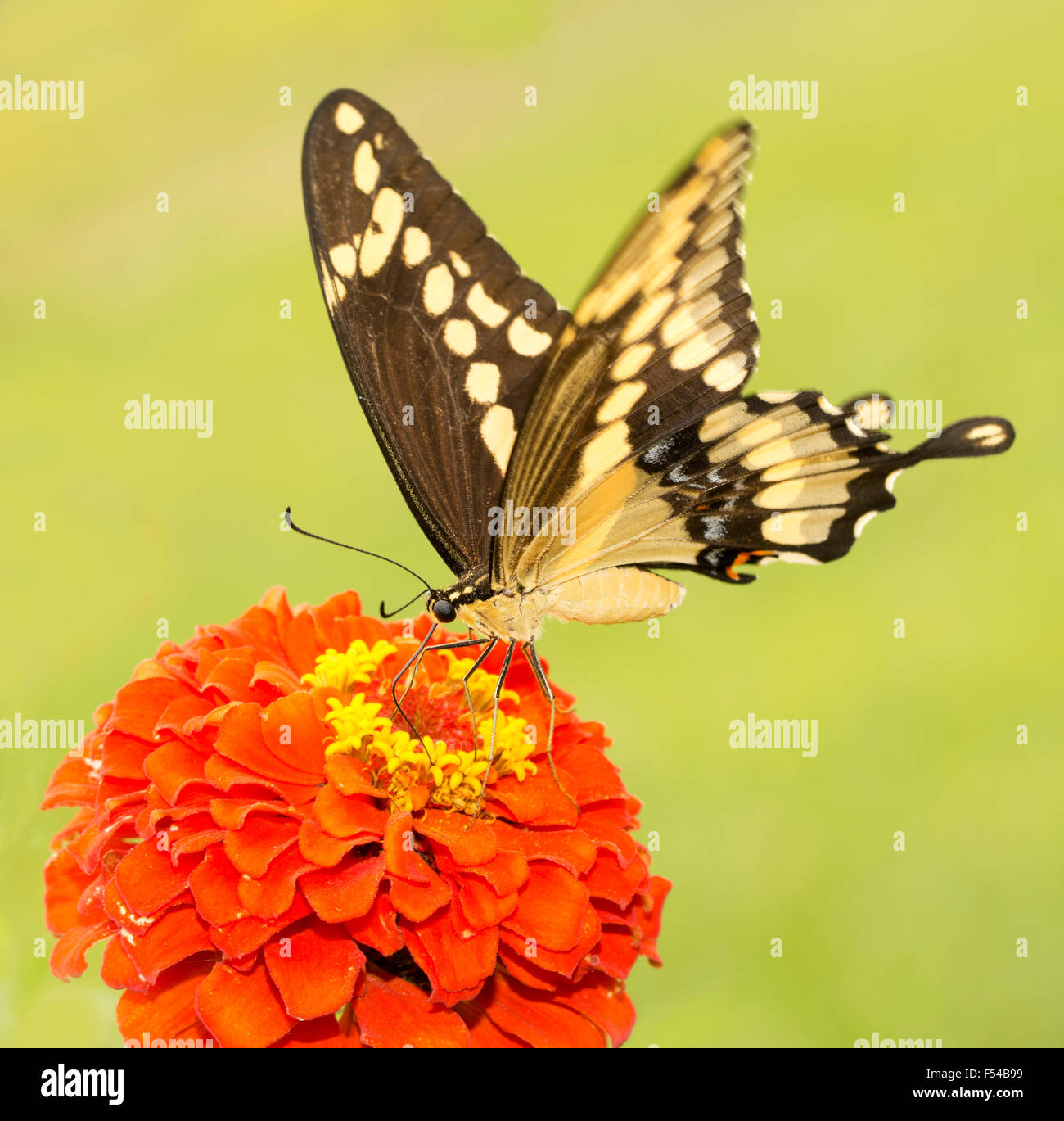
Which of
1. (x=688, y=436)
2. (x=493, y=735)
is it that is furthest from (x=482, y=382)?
(x=493, y=735)

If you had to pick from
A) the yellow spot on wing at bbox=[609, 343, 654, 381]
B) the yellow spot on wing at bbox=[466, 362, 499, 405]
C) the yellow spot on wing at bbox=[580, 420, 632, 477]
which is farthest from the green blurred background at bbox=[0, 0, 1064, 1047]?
the yellow spot on wing at bbox=[609, 343, 654, 381]

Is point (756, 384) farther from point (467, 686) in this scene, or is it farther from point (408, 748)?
point (408, 748)

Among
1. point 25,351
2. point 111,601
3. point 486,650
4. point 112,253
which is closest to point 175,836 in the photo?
point 486,650
